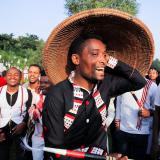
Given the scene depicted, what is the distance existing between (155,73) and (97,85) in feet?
20.1

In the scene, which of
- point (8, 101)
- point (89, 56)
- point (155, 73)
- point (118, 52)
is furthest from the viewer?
point (155, 73)

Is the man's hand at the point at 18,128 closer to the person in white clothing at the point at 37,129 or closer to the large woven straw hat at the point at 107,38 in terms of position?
the person in white clothing at the point at 37,129

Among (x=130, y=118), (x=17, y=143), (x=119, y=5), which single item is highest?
(x=119, y=5)

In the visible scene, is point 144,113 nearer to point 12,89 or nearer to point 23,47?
point 12,89

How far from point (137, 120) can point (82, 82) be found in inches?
116

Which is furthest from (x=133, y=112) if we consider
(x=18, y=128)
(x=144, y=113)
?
(x=18, y=128)

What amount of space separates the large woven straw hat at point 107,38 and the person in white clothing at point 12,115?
2505 mm

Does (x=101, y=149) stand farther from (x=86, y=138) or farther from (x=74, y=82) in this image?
(x=74, y=82)

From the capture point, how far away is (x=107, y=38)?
3.62 metres

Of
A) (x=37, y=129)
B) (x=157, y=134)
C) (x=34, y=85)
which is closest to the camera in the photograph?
(x=157, y=134)

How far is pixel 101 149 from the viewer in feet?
10.7

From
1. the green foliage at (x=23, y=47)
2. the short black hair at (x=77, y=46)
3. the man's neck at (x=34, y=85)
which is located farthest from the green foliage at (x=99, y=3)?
the short black hair at (x=77, y=46)

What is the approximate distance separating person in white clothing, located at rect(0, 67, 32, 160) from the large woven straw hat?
250cm

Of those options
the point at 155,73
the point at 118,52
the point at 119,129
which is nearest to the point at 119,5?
the point at 155,73
